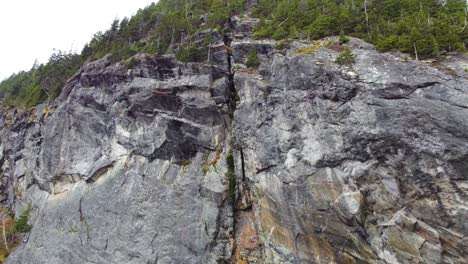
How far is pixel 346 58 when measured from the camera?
23.9 metres

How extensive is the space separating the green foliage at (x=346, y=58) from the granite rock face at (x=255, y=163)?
462 millimetres

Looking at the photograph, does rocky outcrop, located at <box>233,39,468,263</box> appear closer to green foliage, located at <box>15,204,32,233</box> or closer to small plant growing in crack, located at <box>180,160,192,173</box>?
small plant growing in crack, located at <box>180,160,192,173</box>

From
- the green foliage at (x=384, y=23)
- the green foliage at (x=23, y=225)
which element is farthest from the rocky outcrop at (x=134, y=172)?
the green foliage at (x=384, y=23)

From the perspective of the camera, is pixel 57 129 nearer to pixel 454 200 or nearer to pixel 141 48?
pixel 141 48

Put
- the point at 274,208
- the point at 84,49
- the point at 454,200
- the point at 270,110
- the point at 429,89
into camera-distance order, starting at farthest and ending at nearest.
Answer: the point at 84,49 < the point at 270,110 < the point at 274,208 < the point at 429,89 < the point at 454,200

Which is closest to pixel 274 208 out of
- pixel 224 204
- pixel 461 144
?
pixel 224 204

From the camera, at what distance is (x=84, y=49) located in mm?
48312

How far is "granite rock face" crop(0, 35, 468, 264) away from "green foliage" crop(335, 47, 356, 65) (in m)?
0.46

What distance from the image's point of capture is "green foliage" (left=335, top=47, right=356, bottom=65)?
2370cm

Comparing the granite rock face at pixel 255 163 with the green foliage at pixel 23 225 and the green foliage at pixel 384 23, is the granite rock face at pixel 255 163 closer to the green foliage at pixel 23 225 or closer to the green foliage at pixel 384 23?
the green foliage at pixel 23 225

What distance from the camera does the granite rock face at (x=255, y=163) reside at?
1888 cm

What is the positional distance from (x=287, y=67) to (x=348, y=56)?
4.96 meters

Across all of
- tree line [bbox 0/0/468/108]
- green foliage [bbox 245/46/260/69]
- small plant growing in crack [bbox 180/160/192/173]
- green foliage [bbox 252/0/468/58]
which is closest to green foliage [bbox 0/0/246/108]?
tree line [bbox 0/0/468/108]

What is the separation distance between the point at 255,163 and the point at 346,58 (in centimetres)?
1079
